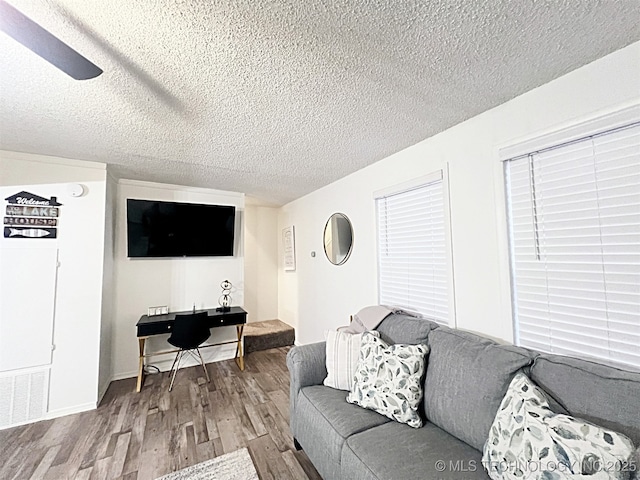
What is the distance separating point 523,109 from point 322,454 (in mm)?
2396

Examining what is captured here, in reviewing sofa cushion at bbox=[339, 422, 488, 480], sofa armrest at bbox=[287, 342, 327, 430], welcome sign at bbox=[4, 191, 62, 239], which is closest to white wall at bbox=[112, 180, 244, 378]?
welcome sign at bbox=[4, 191, 62, 239]

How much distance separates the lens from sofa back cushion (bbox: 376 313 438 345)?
1859 millimetres

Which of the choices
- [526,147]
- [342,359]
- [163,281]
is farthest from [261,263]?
[526,147]

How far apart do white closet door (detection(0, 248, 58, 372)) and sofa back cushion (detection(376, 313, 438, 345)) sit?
9.77 ft

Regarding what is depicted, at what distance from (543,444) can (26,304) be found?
3715 mm

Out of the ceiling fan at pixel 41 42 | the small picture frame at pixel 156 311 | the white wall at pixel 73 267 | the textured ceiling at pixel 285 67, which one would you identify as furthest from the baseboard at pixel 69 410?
the ceiling fan at pixel 41 42

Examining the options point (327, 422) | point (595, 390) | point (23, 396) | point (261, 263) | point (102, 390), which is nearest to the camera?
point (595, 390)

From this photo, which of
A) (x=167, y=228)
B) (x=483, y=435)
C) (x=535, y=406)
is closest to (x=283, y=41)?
(x=535, y=406)

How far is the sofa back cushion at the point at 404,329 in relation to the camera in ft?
6.10

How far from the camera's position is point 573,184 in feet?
4.83

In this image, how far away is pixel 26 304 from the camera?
7.90 feet

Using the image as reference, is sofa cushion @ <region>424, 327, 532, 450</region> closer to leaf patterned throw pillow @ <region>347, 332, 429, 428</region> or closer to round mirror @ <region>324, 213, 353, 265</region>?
leaf patterned throw pillow @ <region>347, 332, 429, 428</region>

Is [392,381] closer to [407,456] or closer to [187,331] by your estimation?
[407,456]

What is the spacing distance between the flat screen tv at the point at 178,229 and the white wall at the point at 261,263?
1.17 meters
